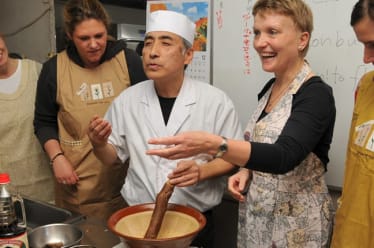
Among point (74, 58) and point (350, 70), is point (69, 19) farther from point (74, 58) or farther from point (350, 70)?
point (350, 70)

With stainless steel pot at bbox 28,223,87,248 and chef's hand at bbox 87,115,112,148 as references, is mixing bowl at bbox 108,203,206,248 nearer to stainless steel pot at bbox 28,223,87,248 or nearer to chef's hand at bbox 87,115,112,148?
stainless steel pot at bbox 28,223,87,248

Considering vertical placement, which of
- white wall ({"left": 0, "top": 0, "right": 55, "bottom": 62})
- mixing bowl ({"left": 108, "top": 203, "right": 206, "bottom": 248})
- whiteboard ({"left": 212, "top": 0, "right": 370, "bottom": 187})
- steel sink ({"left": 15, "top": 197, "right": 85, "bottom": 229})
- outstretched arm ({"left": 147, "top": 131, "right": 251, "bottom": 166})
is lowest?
steel sink ({"left": 15, "top": 197, "right": 85, "bottom": 229})

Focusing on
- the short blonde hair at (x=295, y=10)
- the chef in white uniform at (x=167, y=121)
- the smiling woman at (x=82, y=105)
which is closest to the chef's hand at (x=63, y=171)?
the smiling woman at (x=82, y=105)

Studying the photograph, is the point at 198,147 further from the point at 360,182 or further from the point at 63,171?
the point at 63,171

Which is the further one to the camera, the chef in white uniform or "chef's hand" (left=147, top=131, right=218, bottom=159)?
the chef in white uniform

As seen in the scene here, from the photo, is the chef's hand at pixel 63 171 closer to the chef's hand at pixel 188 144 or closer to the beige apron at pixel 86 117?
the beige apron at pixel 86 117

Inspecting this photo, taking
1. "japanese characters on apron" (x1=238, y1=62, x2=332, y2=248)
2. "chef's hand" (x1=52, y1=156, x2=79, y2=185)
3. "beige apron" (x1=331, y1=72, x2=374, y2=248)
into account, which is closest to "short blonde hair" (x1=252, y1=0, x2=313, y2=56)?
"japanese characters on apron" (x1=238, y1=62, x2=332, y2=248)

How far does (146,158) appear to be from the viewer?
1376mm

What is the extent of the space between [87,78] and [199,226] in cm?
97

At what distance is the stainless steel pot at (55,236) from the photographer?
45.1 inches

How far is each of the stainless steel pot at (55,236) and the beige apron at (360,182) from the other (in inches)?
31.8

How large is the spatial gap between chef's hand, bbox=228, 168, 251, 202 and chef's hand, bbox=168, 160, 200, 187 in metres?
0.13

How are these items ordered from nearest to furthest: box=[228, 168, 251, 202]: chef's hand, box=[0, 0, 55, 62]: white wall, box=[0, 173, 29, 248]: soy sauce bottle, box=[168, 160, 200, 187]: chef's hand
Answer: box=[0, 173, 29, 248]: soy sauce bottle
box=[168, 160, 200, 187]: chef's hand
box=[228, 168, 251, 202]: chef's hand
box=[0, 0, 55, 62]: white wall

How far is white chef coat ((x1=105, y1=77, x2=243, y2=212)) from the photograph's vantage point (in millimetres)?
1359
